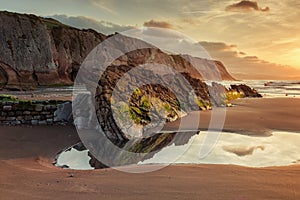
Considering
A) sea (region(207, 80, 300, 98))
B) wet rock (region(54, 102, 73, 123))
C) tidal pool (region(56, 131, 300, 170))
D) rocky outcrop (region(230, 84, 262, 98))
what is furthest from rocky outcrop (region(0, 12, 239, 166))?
sea (region(207, 80, 300, 98))

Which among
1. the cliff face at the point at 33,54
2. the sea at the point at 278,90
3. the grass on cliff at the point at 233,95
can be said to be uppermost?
the cliff face at the point at 33,54

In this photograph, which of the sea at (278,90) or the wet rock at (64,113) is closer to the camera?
the wet rock at (64,113)

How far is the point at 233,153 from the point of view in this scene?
759cm

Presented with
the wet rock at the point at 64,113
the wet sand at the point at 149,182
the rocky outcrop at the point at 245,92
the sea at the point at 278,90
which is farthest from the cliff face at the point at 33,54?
the wet sand at the point at 149,182

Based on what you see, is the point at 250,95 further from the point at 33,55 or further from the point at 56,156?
the point at 33,55

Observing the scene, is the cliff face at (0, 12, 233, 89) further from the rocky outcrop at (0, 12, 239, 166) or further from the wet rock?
the wet rock

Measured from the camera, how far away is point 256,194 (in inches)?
167

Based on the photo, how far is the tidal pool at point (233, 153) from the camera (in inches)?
263

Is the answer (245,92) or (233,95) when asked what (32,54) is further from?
(233,95)

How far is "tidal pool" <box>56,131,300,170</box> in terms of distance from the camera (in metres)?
6.69

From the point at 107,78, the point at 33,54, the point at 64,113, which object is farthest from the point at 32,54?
the point at 107,78

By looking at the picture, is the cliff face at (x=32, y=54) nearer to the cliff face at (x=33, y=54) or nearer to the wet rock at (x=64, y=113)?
the cliff face at (x=33, y=54)

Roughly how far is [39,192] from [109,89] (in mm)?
7315

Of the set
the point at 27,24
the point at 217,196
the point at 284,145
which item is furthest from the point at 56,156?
the point at 27,24
